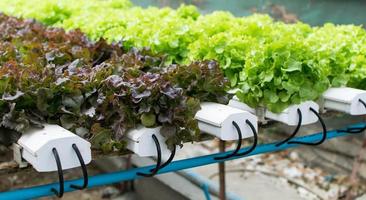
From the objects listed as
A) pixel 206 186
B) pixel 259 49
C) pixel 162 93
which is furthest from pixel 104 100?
pixel 206 186

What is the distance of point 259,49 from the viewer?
91.9 inches

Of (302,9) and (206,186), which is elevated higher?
(302,9)

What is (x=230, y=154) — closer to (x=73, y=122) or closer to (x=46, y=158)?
(x=73, y=122)

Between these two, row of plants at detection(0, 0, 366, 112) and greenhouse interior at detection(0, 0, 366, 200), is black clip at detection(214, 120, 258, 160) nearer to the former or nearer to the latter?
greenhouse interior at detection(0, 0, 366, 200)

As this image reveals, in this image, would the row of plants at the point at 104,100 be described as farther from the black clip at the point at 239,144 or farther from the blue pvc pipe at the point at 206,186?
the blue pvc pipe at the point at 206,186

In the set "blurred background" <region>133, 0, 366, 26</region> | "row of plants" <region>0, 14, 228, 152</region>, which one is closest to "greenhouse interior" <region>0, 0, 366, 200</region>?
"row of plants" <region>0, 14, 228, 152</region>

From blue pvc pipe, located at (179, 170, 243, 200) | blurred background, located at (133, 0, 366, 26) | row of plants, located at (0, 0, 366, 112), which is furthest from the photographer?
blurred background, located at (133, 0, 366, 26)

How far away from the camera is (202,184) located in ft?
12.2

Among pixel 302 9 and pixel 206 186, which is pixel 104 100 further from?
pixel 302 9

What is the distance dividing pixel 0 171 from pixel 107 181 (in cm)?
38

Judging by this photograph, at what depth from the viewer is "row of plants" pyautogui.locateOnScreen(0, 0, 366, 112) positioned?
2213 millimetres

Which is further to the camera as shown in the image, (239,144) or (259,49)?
(259,49)

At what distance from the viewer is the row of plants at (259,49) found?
2.21 metres

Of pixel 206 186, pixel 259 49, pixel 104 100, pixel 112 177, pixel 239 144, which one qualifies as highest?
pixel 259 49
